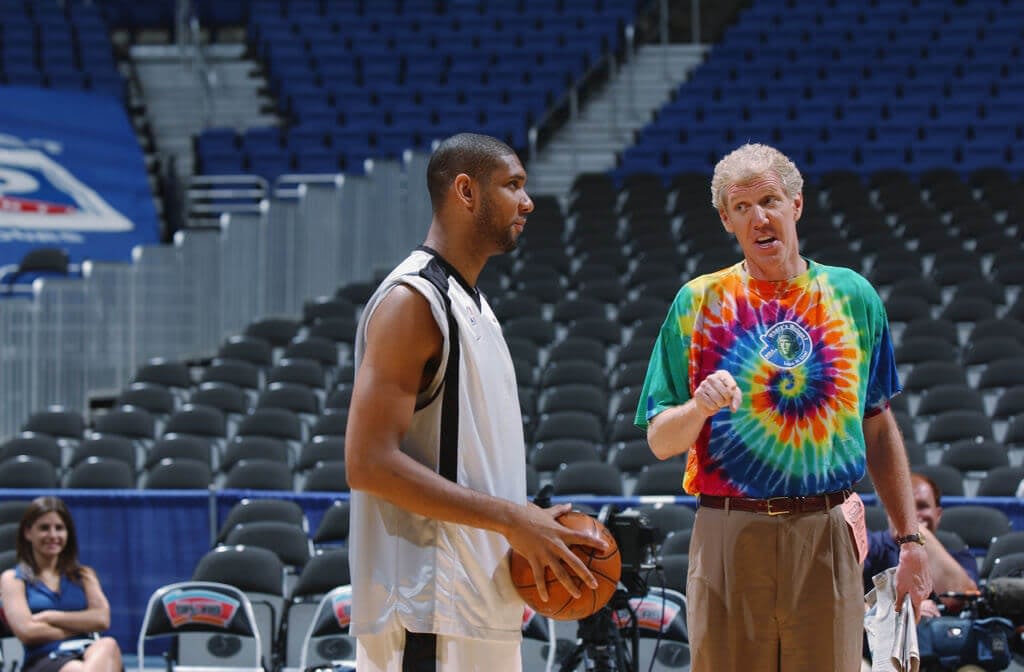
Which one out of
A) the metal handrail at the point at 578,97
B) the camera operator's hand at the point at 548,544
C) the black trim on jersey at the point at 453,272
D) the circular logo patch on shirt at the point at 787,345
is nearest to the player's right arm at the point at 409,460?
the camera operator's hand at the point at 548,544

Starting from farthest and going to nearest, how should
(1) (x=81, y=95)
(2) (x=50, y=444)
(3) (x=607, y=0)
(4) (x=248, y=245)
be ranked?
(3) (x=607, y=0), (1) (x=81, y=95), (4) (x=248, y=245), (2) (x=50, y=444)

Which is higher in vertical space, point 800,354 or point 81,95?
point 81,95

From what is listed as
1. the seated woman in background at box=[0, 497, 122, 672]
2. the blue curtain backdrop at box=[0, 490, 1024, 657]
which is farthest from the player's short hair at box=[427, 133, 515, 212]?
the blue curtain backdrop at box=[0, 490, 1024, 657]

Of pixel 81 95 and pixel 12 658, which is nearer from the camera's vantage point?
pixel 12 658

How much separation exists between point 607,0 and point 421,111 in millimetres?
3811

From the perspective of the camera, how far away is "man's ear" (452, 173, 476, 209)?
2713 millimetres

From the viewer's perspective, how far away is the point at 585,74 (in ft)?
62.0

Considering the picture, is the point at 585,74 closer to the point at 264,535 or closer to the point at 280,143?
the point at 280,143

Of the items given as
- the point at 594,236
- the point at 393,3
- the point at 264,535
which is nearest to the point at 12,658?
the point at 264,535

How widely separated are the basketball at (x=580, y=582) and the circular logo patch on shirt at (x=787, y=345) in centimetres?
68

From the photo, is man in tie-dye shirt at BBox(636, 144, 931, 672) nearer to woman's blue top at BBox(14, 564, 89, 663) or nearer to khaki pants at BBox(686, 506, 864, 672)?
khaki pants at BBox(686, 506, 864, 672)

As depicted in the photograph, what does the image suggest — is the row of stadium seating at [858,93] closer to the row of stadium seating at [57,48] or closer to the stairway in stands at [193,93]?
the stairway in stands at [193,93]

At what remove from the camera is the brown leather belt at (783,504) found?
3.03 m

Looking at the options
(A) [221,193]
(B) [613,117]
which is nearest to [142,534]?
(A) [221,193]
